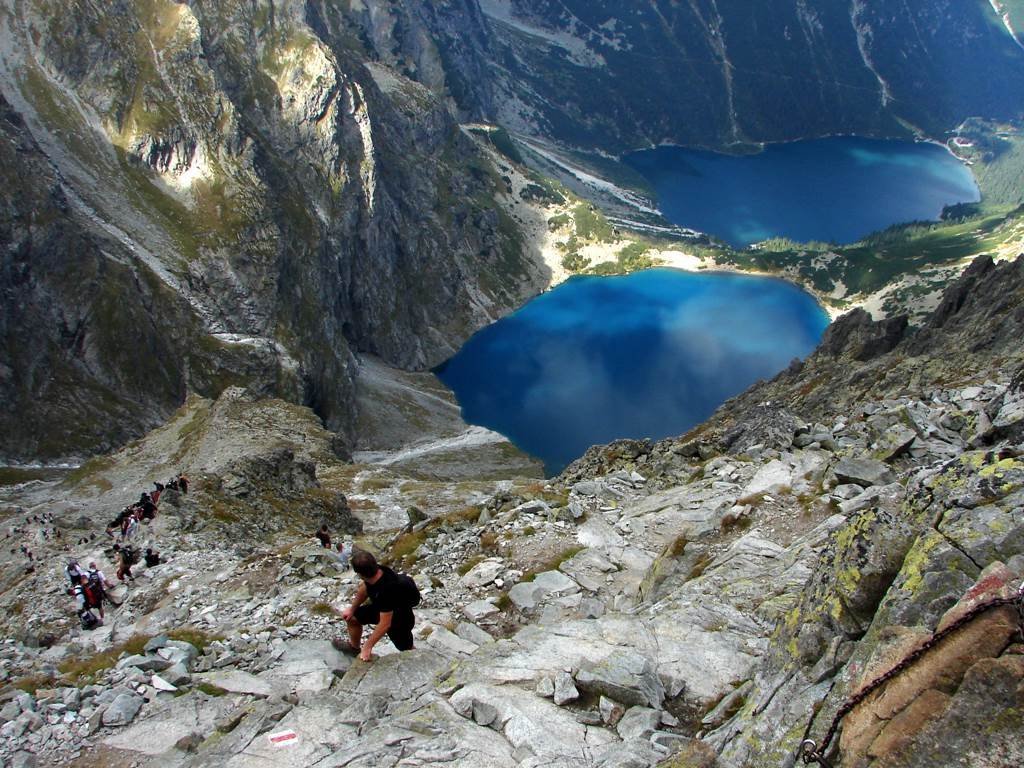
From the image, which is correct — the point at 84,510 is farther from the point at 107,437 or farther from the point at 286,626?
the point at 107,437

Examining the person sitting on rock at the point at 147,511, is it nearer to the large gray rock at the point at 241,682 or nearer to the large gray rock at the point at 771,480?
the large gray rock at the point at 241,682

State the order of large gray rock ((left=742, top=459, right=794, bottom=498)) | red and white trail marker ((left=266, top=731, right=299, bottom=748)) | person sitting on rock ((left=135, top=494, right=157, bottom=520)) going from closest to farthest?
red and white trail marker ((left=266, top=731, right=299, bottom=748))
large gray rock ((left=742, top=459, right=794, bottom=498))
person sitting on rock ((left=135, top=494, right=157, bottom=520))

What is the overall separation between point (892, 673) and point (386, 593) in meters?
11.1

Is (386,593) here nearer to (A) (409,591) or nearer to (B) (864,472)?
(A) (409,591)

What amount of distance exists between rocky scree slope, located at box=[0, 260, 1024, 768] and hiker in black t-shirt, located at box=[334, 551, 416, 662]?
0.61 metres

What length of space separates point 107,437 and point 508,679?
12562 centimetres

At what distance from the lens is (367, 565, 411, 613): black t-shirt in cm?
1650

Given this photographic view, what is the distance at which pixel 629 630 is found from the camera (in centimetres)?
1781

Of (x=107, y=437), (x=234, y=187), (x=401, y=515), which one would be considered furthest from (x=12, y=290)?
(x=401, y=515)

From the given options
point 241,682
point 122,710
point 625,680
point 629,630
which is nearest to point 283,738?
point 241,682

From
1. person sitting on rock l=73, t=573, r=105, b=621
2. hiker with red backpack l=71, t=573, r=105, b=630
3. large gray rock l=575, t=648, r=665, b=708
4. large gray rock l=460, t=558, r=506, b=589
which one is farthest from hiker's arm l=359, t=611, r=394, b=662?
person sitting on rock l=73, t=573, r=105, b=621

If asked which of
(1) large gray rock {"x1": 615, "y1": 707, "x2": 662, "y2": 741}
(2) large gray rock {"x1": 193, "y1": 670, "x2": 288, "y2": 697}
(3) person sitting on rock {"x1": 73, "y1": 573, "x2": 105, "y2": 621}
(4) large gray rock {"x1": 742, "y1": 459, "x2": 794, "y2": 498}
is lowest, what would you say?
(4) large gray rock {"x1": 742, "y1": 459, "x2": 794, "y2": 498}

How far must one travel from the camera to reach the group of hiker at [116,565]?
90.3ft

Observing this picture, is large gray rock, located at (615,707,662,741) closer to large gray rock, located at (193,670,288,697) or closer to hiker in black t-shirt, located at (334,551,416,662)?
hiker in black t-shirt, located at (334,551,416,662)
